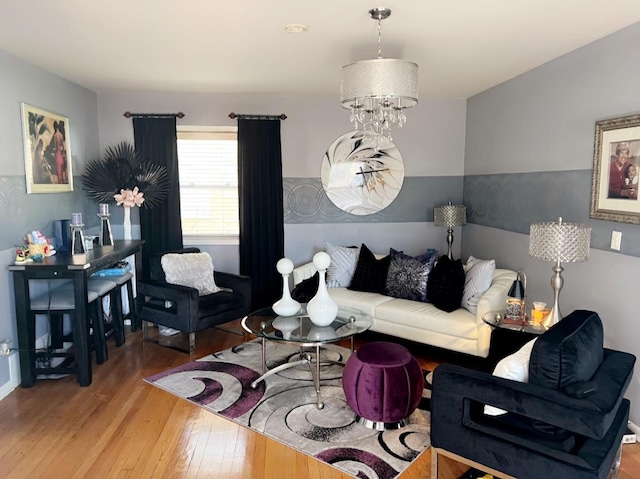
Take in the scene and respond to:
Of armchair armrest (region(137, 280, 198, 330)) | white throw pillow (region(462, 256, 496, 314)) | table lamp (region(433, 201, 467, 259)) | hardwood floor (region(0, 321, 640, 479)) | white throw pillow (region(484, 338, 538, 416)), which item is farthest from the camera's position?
table lamp (region(433, 201, 467, 259))

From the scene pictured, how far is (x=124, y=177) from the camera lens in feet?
14.6

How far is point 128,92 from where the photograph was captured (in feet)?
15.8

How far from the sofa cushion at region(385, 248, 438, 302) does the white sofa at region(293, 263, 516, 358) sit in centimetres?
7

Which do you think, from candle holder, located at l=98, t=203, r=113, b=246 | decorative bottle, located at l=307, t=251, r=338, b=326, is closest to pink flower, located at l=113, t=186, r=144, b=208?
candle holder, located at l=98, t=203, r=113, b=246

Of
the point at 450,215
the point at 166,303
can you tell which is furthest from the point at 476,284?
the point at 166,303

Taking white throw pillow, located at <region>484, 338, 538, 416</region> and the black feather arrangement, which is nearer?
white throw pillow, located at <region>484, 338, 538, 416</region>

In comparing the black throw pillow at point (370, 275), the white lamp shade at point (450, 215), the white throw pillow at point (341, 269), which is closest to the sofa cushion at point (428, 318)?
the black throw pillow at point (370, 275)

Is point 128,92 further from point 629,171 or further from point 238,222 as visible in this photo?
point 629,171

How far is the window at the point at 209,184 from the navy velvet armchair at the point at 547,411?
3.50 m

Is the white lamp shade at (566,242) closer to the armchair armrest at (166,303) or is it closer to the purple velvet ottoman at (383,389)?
the purple velvet ottoman at (383,389)

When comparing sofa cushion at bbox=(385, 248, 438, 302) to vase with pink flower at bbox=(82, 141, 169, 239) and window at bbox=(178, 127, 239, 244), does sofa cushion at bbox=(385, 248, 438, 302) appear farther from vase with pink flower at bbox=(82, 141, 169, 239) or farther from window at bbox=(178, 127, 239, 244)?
vase with pink flower at bbox=(82, 141, 169, 239)

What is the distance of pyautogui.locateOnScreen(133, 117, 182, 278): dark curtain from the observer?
4.85 m

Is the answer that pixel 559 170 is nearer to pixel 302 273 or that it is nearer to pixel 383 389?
pixel 383 389

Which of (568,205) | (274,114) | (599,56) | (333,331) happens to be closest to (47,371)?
(333,331)
